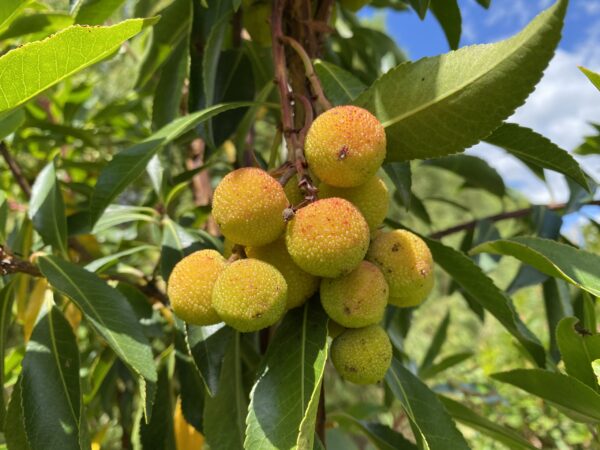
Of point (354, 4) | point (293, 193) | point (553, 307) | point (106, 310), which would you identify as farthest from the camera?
point (553, 307)

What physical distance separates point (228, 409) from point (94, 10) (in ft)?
2.11

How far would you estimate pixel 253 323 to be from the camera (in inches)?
22.2

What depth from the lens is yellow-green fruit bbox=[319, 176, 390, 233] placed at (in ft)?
2.05

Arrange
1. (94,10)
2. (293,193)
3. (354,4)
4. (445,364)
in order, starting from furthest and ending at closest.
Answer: (445,364) < (354,4) < (94,10) < (293,193)

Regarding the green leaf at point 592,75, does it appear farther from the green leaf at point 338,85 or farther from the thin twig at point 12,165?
the thin twig at point 12,165

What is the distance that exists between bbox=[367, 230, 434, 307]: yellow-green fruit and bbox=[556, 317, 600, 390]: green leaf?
20 centimetres

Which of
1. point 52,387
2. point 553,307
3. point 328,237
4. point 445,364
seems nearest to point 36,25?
point 52,387

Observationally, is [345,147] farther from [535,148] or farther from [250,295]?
[535,148]

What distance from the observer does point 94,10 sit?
873 millimetres

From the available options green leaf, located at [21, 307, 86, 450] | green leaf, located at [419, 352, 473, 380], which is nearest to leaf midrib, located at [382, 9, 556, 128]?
green leaf, located at [21, 307, 86, 450]

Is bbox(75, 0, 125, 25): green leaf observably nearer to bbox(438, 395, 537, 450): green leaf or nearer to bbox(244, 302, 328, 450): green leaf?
bbox(244, 302, 328, 450): green leaf

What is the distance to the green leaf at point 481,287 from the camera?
28.9 inches

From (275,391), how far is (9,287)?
0.54 m

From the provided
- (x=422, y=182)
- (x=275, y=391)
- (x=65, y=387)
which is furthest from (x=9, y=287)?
(x=422, y=182)
